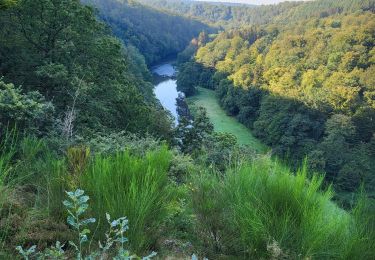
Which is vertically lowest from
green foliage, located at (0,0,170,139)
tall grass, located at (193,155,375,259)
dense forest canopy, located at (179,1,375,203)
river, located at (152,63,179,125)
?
river, located at (152,63,179,125)

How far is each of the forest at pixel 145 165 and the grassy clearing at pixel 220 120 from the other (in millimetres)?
2079

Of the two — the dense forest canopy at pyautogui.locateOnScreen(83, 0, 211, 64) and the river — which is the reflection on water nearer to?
the river

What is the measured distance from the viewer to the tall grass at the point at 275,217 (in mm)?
2588

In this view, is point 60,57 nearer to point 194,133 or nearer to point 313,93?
point 194,133

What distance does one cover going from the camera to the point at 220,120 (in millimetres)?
58281

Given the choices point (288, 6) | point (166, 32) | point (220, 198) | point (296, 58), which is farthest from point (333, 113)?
point (288, 6)

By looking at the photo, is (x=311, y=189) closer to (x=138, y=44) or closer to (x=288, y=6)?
(x=138, y=44)

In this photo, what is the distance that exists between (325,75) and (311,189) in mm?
55614

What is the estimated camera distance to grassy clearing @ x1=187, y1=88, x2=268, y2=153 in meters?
49.5

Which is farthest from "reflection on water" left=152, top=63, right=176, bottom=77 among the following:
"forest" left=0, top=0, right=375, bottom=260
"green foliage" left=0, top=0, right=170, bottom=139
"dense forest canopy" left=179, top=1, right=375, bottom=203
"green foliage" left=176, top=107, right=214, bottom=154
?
"green foliage" left=0, top=0, right=170, bottom=139

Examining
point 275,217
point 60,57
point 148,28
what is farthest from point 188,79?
point 275,217

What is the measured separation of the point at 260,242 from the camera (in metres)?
2.70

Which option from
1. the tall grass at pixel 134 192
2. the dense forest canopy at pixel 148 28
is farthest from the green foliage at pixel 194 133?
the dense forest canopy at pixel 148 28

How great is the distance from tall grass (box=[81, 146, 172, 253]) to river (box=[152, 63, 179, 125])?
47.1m
